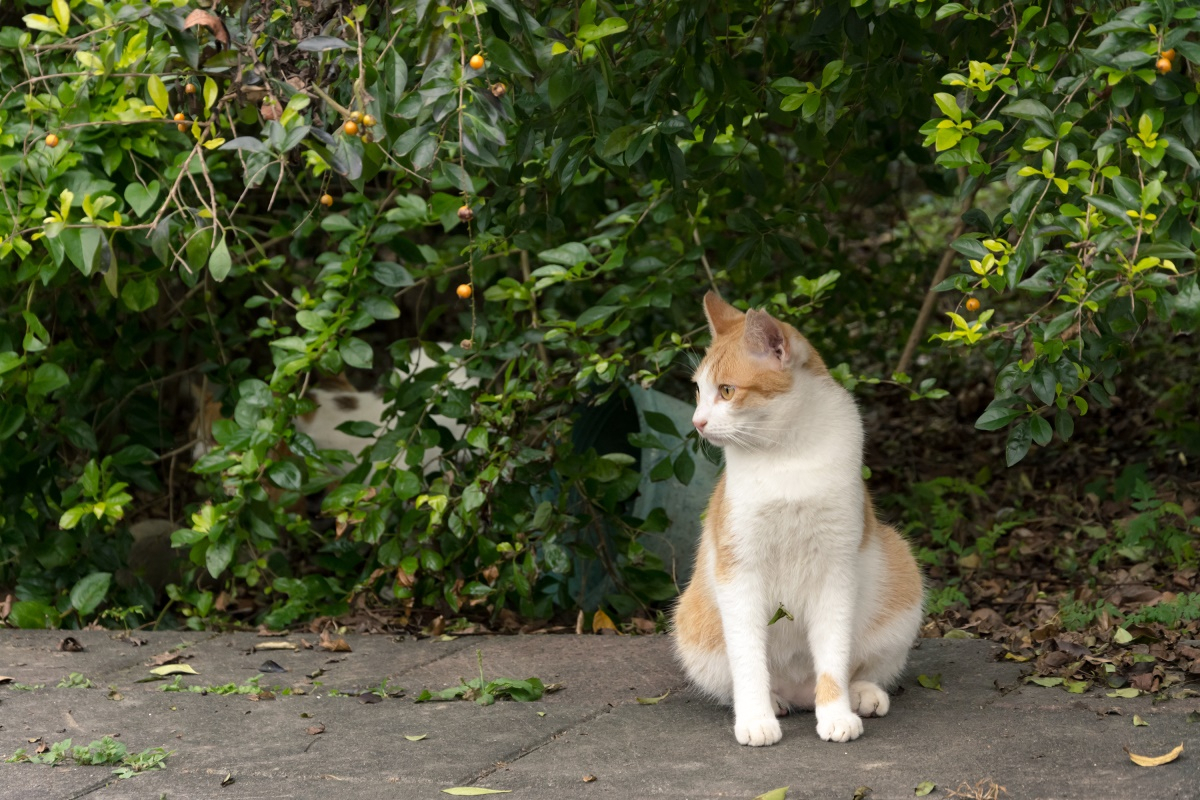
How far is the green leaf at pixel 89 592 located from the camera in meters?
4.73

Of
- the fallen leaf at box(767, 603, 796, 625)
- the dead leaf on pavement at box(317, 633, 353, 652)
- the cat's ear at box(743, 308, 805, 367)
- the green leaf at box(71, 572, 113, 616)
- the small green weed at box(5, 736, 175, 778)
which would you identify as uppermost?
the cat's ear at box(743, 308, 805, 367)

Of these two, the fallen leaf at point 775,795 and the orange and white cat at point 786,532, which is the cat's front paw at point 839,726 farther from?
the fallen leaf at point 775,795

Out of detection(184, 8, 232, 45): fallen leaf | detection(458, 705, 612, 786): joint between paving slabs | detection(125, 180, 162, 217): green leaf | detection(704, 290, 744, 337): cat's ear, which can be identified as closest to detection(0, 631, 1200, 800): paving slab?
detection(458, 705, 612, 786): joint between paving slabs

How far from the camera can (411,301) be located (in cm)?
756

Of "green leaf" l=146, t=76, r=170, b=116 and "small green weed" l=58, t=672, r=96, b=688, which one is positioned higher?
"green leaf" l=146, t=76, r=170, b=116

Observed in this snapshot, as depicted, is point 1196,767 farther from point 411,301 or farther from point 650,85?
point 411,301

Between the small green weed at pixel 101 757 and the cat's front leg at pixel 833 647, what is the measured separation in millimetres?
1668

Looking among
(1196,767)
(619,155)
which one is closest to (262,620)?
(619,155)

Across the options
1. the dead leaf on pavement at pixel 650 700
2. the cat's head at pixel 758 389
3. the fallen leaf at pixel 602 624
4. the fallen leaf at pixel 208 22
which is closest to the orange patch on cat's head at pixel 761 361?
the cat's head at pixel 758 389

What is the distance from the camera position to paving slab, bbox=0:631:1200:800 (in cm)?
263

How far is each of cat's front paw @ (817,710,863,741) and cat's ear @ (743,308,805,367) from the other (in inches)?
36.1

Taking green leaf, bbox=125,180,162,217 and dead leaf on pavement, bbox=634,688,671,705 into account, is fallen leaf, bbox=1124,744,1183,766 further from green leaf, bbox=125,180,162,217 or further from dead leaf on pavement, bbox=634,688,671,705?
green leaf, bbox=125,180,162,217

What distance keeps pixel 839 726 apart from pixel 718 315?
124 cm

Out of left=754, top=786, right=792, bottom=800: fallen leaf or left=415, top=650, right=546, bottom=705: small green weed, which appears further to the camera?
left=415, top=650, right=546, bottom=705: small green weed
